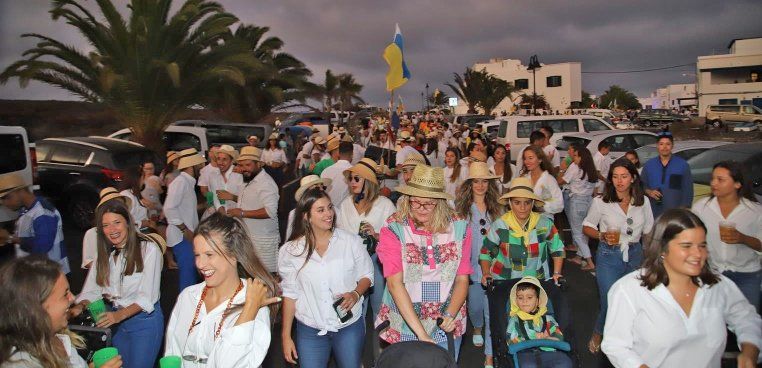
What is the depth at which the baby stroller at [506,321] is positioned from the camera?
3924 millimetres

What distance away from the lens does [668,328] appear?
2789 millimetres

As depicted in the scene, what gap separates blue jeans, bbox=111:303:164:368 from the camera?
12.6 feet

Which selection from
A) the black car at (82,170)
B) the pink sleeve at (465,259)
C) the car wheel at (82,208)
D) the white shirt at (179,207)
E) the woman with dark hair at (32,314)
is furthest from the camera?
the car wheel at (82,208)

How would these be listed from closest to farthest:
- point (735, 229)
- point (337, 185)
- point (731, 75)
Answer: point (735, 229)
point (337, 185)
point (731, 75)

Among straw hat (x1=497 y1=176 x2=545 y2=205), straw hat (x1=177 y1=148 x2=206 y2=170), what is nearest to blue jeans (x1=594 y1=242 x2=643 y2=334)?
straw hat (x1=497 y1=176 x2=545 y2=205)

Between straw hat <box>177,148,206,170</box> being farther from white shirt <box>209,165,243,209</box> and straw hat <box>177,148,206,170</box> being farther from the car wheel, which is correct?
the car wheel

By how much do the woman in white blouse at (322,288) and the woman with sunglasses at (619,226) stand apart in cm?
247

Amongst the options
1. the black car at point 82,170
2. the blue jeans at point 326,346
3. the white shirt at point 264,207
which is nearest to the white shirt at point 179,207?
the white shirt at point 264,207

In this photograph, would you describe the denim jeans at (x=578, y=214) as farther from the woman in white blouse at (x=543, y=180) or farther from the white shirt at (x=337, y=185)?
the white shirt at (x=337, y=185)

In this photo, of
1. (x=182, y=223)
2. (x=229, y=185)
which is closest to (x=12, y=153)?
(x=229, y=185)

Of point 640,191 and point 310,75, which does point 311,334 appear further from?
point 310,75

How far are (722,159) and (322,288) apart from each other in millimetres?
7467

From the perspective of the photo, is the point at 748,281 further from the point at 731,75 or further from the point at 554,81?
the point at 554,81

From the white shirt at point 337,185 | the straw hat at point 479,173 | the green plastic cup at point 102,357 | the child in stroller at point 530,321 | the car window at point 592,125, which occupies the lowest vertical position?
the child in stroller at point 530,321
